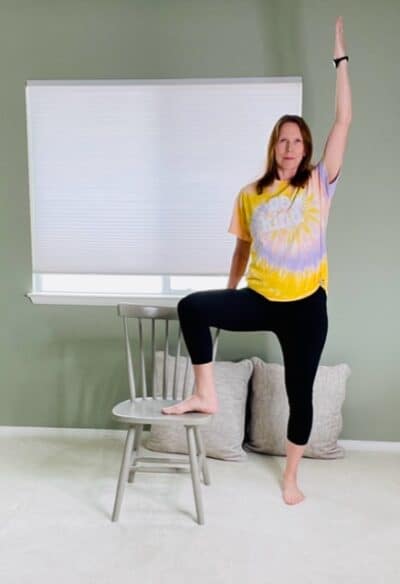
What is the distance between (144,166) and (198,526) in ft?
6.00

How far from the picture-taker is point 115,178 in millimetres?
2881

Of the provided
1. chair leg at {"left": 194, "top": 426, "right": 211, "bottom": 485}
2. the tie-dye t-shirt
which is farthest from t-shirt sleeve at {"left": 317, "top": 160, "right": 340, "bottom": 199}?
chair leg at {"left": 194, "top": 426, "right": 211, "bottom": 485}

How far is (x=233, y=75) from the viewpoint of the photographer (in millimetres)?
2789

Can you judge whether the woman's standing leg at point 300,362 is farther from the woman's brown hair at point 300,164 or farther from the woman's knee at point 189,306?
the woman's brown hair at point 300,164

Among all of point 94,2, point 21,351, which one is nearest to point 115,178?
point 94,2

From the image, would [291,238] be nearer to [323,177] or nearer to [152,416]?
[323,177]

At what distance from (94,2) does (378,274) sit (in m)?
2.13

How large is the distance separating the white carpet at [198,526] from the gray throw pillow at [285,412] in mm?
76

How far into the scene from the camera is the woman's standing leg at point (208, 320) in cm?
216

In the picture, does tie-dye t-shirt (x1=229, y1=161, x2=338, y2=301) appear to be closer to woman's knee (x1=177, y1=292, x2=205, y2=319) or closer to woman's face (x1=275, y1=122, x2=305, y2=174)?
woman's face (x1=275, y1=122, x2=305, y2=174)

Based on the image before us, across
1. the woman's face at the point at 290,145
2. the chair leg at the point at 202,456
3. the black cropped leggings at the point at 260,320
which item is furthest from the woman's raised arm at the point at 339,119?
the chair leg at the point at 202,456

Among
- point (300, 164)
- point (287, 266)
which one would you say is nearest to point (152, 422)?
point (287, 266)

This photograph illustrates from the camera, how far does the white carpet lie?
5.78ft

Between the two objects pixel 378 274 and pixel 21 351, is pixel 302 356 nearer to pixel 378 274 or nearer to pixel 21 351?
pixel 378 274
